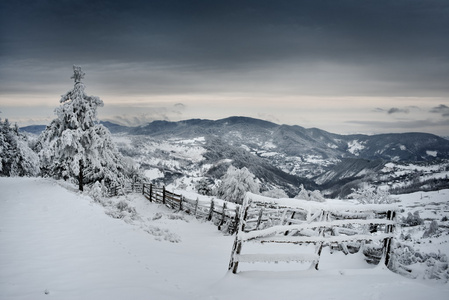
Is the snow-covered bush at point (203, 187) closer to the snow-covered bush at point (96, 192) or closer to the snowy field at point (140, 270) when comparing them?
the snow-covered bush at point (96, 192)

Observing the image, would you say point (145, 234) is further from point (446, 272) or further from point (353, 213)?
point (446, 272)

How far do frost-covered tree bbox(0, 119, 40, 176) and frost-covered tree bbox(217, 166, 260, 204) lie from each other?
24.3 m

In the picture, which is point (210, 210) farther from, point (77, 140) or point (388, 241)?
point (388, 241)

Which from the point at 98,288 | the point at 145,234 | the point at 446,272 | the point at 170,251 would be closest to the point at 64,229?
the point at 145,234

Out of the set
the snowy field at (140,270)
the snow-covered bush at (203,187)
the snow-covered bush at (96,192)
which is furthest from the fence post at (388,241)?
the snow-covered bush at (203,187)

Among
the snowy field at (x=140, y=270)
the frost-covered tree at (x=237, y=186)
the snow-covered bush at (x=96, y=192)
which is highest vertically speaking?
the snowy field at (x=140, y=270)

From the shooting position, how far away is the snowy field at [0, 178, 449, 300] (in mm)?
4688

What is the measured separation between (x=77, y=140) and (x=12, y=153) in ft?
60.0

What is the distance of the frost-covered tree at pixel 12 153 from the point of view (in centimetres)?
2821

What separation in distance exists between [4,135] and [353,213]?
36676mm

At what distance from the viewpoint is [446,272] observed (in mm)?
5191

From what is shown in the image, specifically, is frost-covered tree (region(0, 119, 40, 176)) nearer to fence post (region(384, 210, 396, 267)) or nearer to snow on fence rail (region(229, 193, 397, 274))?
snow on fence rail (region(229, 193, 397, 274))

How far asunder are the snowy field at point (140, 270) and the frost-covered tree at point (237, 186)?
2440cm

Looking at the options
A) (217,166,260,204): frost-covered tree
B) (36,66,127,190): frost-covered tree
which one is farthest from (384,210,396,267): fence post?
(217,166,260,204): frost-covered tree
